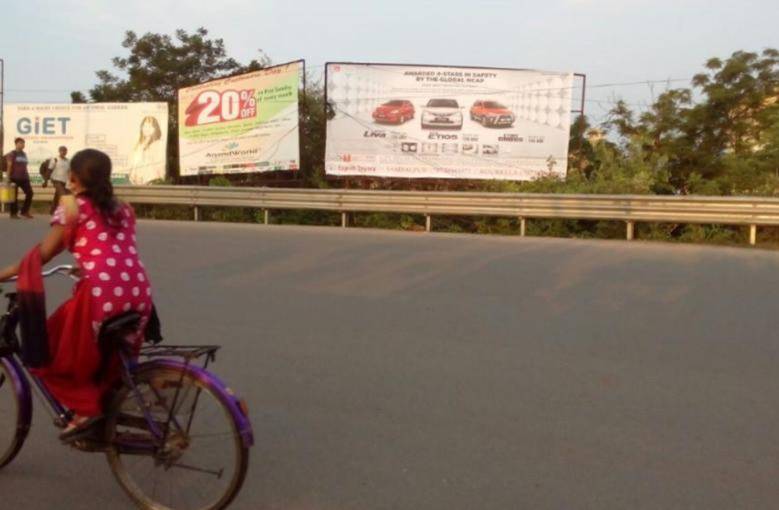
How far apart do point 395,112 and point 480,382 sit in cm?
1418

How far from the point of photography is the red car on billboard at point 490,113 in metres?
18.9

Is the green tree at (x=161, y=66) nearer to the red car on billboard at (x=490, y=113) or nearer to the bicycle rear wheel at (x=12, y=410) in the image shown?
the red car on billboard at (x=490, y=113)

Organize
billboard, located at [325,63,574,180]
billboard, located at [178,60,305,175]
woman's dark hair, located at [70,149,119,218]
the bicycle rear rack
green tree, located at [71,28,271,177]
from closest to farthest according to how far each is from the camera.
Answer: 1. the bicycle rear rack
2. woman's dark hair, located at [70,149,119,218]
3. billboard, located at [325,63,574,180]
4. billboard, located at [178,60,305,175]
5. green tree, located at [71,28,271,177]

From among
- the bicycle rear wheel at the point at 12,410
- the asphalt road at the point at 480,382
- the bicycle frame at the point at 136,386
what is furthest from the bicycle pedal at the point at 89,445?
the bicycle rear wheel at the point at 12,410

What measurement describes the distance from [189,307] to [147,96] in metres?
27.7

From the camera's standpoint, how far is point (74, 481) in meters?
3.96

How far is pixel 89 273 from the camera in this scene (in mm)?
3453

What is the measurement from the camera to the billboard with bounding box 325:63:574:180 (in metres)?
18.8

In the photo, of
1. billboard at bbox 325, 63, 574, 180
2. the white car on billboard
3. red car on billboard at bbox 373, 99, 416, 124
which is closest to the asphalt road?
billboard at bbox 325, 63, 574, 180

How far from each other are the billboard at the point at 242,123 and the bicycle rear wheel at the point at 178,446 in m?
15.9

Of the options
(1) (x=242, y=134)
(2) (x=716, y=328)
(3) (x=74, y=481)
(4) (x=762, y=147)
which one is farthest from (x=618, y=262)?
(1) (x=242, y=134)

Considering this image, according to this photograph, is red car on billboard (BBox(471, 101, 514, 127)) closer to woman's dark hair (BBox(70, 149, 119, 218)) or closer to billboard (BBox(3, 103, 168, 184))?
billboard (BBox(3, 103, 168, 184))

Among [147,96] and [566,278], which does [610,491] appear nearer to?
[566,278]

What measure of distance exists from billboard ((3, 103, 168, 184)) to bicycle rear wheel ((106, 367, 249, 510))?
1852cm
